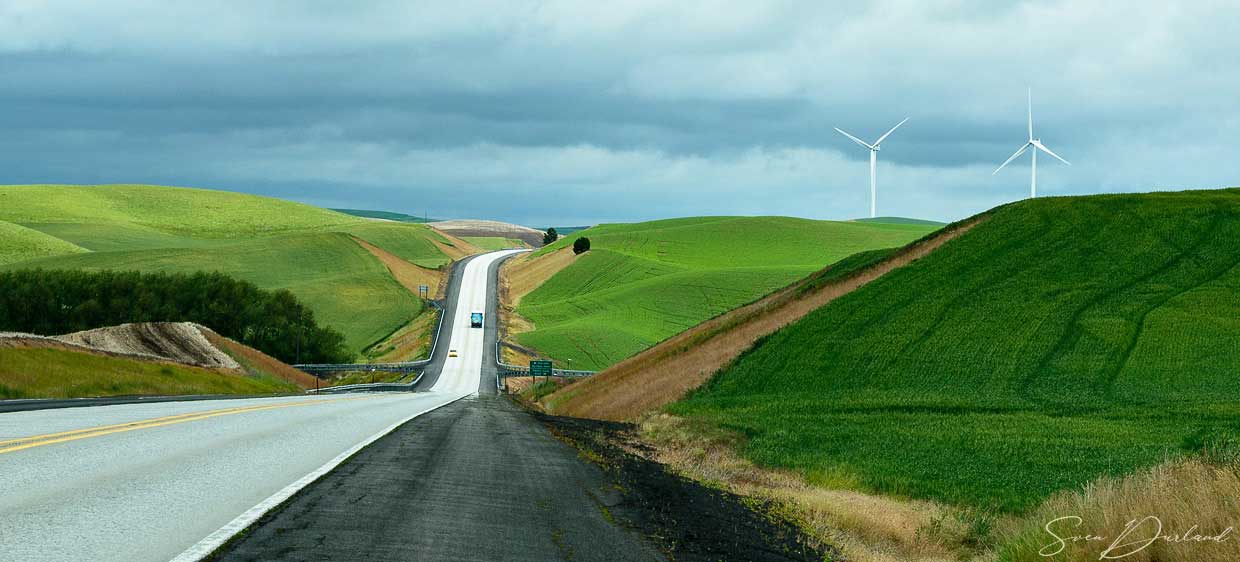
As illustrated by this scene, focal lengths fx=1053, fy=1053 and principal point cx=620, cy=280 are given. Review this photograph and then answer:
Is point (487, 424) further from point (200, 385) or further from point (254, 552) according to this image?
point (200, 385)

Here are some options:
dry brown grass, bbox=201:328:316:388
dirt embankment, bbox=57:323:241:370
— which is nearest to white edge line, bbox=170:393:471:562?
dirt embankment, bbox=57:323:241:370

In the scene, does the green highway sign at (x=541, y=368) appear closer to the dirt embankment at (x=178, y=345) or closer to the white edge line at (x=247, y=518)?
the dirt embankment at (x=178, y=345)

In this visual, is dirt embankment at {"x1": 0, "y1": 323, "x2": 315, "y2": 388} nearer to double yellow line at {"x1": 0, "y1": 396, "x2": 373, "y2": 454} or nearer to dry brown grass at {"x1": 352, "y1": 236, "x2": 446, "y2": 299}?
double yellow line at {"x1": 0, "y1": 396, "x2": 373, "y2": 454}

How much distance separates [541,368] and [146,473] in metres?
85.5

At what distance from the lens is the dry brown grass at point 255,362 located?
83375 millimetres

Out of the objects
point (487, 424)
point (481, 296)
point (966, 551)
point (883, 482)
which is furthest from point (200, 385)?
point (481, 296)

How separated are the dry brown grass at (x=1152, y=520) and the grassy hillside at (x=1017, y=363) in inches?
116

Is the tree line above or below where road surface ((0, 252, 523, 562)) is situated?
above

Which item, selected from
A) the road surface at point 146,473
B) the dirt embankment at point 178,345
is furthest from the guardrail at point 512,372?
the road surface at point 146,473

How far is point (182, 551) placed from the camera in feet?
30.1

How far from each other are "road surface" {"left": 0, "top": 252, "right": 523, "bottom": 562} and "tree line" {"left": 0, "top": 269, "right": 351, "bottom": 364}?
332 ft

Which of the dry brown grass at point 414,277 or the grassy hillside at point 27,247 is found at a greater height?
the grassy hillside at point 27,247

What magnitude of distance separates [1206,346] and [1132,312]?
6.17m

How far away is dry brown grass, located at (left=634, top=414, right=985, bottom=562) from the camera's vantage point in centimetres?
1402
